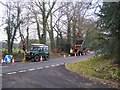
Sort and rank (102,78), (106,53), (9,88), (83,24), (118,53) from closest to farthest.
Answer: (9,88)
(102,78)
(118,53)
(106,53)
(83,24)

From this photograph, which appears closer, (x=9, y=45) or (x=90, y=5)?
(x=90, y=5)

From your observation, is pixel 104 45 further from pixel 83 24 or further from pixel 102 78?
pixel 83 24

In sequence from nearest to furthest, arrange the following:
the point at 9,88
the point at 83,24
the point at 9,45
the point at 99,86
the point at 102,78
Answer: the point at 9,88 → the point at 99,86 → the point at 102,78 → the point at 9,45 → the point at 83,24

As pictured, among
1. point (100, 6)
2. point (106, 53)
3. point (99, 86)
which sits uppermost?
point (100, 6)

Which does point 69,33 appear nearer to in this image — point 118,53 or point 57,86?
point 118,53

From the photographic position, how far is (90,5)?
47.0 ft

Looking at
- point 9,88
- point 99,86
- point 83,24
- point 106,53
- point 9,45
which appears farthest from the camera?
point 83,24

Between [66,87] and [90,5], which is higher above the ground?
[90,5]

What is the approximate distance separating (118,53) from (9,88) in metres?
7.05

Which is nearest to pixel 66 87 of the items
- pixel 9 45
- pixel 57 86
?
pixel 57 86

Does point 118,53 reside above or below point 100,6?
below

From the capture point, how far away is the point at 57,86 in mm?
9688

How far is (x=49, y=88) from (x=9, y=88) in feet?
5.04

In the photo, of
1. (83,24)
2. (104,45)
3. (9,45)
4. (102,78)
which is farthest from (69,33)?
(102,78)
